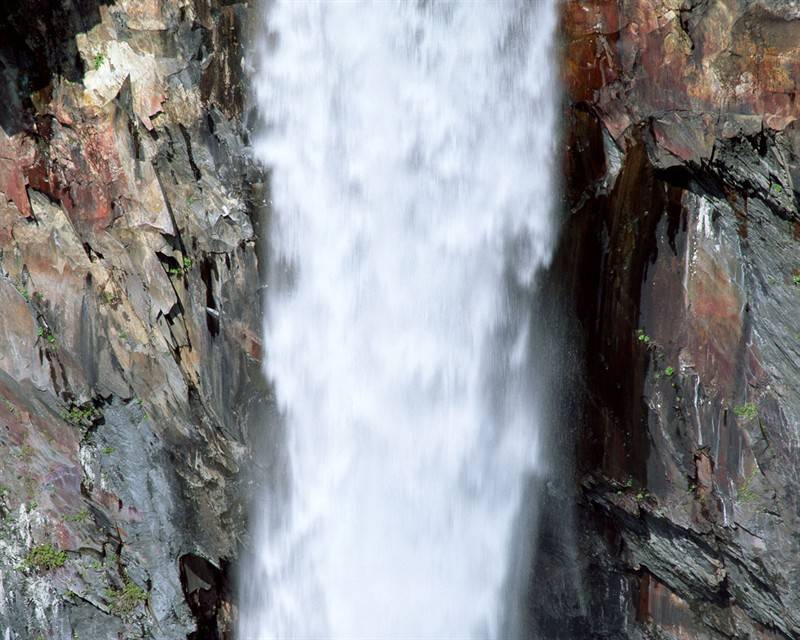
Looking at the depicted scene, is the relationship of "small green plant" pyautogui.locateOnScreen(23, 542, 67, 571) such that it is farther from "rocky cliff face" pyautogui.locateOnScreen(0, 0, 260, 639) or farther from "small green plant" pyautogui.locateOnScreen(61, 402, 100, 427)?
"small green plant" pyautogui.locateOnScreen(61, 402, 100, 427)

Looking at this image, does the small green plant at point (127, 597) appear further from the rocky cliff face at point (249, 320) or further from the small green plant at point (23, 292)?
the small green plant at point (23, 292)

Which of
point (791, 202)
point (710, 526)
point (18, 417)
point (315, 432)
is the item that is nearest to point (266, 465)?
point (315, 432)

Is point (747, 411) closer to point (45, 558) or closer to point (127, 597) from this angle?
point (127, 597)

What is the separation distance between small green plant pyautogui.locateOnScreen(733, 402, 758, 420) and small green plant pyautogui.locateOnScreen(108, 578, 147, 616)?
27.8ft

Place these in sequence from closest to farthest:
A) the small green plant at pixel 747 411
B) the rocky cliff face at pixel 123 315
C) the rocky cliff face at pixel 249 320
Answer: the rocky cliff face at pixel 249 320 < the small green plant at pixel 747 411 < the rocky cliff face at pixel 123 315

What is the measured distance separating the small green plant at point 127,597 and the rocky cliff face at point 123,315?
3 centimetres

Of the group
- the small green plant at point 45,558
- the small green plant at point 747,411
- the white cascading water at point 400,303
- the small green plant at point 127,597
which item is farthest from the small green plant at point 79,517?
the small green plant at point 747,411

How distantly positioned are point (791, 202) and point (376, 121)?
16.6 feet

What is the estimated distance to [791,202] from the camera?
28.1ft

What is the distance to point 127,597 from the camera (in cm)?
1245

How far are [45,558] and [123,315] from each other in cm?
396

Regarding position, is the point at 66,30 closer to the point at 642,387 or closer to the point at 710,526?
the point at 642,387

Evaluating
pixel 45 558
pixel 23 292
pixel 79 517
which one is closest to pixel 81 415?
pixel 79 517

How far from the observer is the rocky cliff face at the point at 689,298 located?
350 inches
